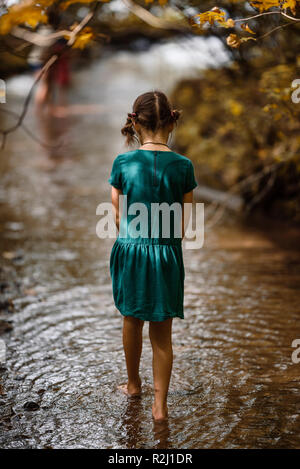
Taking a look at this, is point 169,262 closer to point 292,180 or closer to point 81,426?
point 81,426

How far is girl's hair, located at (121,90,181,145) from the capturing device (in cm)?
279

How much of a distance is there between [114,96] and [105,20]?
984 cm

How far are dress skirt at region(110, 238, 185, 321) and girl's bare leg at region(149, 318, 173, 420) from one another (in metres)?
0.12

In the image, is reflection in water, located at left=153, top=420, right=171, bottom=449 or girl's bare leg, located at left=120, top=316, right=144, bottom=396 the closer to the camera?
reflection in water, located at left=153, top=420, right=171, bottom=449

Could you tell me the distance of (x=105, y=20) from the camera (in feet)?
35.0

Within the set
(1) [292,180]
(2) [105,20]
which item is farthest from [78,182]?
(1) [292,180]

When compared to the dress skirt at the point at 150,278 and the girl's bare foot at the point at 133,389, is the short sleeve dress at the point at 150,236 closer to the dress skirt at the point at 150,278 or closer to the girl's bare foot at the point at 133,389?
the dress skirt at the point at 150,278

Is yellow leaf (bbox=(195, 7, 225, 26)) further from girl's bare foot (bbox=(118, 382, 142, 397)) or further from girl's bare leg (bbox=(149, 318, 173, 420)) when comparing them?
girl's bare foot (bbox=(118, 382, 142, 397))

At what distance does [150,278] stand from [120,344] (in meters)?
1.33

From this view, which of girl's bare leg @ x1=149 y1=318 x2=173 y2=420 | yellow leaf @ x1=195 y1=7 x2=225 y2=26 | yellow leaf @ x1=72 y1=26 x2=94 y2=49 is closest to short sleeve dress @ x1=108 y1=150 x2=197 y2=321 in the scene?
girl's bare leg @ x1=149 y1=318 x2=173 y2=420

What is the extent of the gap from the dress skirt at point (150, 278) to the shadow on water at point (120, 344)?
581mm

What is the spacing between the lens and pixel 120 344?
3.96 meters

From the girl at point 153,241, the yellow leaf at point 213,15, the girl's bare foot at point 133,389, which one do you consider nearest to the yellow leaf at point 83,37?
the yellow leaf at point 213,15

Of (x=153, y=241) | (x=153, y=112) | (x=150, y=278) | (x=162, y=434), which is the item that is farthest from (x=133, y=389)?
(x=153, y=112)
